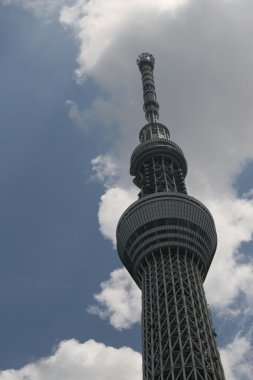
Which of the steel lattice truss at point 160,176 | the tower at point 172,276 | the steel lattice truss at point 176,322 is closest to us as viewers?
the steel lattice truss at point 176,322

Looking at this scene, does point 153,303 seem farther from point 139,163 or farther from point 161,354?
point 139,163

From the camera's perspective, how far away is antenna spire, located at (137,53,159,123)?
177m

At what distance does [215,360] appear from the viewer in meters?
108

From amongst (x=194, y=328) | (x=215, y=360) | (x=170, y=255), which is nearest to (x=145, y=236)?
(x=170, y=255)

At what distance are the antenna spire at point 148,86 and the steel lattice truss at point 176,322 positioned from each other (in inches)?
→ 2367

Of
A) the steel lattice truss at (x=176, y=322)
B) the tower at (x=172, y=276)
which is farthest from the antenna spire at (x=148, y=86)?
the steel lattice truss at (x=176, y=322)

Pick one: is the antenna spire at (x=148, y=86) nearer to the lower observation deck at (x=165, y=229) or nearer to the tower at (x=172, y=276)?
the tower at (x=172, y=276)

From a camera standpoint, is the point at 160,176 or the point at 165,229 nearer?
the point at 165,229

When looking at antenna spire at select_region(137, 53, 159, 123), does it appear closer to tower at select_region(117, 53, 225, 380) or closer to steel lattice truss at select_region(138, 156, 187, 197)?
steel lattice truss at select_region(138, 156, 187, 197)

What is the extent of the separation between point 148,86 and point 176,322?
8910cm

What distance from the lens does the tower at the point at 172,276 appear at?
108 metres

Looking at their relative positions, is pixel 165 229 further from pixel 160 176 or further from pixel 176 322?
pixel 160 176

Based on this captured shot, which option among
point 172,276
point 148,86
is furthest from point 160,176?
point 148,86

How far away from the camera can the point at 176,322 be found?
382 ft
